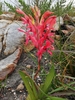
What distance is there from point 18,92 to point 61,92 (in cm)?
52

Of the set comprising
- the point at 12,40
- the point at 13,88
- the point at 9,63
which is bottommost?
the point at 13,88

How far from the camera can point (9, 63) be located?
2.90 meters

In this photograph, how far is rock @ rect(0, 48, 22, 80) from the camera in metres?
2.76

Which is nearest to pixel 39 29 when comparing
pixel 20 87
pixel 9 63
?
pixel 20 87

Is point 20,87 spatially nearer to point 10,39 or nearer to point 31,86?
point 31,86

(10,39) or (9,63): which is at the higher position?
(10,39)

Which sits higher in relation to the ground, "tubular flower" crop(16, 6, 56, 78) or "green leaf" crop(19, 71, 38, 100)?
"tubular flower" crop(16, 6, 56, 78)

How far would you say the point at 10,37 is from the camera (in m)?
3.45

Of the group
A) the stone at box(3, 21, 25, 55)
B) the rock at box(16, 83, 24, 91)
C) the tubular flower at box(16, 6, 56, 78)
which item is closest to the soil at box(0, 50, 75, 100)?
the rock at box(16, 83, 24, 91)

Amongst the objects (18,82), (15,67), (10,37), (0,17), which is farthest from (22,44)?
(0,17)

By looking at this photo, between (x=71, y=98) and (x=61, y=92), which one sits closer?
(x=61, y=92)

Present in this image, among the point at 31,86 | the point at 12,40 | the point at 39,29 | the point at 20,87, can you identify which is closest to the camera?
the point at 39,29

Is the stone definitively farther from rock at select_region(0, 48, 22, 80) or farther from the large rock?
rock at select_region(0, 48, 22, 80)

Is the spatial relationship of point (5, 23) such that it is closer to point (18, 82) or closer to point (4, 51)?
point (4, 51)
